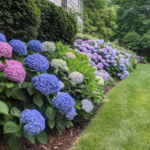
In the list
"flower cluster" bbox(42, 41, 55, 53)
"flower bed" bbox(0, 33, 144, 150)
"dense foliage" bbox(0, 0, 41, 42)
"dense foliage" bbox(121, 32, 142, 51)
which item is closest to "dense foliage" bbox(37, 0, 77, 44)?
"dense foliage" bbox(0, 0, 41, 42)

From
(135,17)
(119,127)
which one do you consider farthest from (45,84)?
→ (135,17)

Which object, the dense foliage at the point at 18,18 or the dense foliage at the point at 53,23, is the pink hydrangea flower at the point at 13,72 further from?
the dense foliage at the point at 53,23

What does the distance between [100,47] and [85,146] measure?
5.78m

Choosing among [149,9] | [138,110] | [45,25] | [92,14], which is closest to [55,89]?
[138,110]

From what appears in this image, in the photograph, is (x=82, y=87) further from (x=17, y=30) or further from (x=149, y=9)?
(x=149, y=9)

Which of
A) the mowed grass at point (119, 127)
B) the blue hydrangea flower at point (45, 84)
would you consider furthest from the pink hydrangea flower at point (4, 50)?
the mowed grass at point (119, 127)

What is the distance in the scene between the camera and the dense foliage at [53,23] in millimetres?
4152

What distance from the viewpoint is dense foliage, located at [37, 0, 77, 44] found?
4.15 meters

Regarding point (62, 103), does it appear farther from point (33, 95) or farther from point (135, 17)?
point (135, 17)

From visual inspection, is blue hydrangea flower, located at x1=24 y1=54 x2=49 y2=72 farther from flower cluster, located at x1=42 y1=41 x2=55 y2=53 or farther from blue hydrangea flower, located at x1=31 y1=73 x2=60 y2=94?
flower cluster, located at x1=42 y1=41 x2=55 y2=53

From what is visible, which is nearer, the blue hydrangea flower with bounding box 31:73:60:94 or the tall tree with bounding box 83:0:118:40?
the blue hydrangea flower with bounding box 31:73:60:94

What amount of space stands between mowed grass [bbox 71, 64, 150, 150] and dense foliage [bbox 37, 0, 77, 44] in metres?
2.64

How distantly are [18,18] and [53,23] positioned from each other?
1.64m

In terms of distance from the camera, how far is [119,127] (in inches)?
97.3
